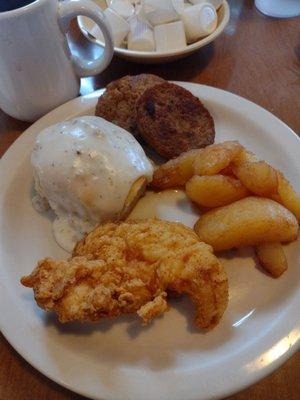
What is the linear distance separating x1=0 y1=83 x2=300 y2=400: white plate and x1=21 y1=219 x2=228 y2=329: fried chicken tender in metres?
0.08

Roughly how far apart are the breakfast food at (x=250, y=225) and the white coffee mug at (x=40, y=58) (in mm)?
727

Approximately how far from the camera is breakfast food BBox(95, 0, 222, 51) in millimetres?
1509

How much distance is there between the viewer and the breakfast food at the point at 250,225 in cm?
96

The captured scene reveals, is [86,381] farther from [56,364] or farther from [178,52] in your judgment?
[178,52]

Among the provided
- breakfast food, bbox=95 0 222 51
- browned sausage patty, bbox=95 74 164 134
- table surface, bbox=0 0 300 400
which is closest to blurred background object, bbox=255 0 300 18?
table surface, bbox=0 0 300 400

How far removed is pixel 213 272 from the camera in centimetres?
87

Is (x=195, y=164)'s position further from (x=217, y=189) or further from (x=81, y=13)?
(x=81, y=13)

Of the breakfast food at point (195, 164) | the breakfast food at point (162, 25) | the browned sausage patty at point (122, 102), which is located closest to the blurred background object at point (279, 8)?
the breakfast food at point (162, 25)

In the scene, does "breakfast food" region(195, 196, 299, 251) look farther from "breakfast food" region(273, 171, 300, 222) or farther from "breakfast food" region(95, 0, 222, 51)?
"breakfast food" region(95, 0, 222, 51)

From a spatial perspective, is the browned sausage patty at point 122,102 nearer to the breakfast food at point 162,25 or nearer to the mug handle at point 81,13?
the mug handle at point 81,13

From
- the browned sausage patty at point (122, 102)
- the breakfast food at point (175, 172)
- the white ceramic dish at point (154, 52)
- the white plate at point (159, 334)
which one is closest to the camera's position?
the white plate at point (159, 334)

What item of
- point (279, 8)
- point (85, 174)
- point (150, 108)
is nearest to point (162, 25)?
point (150, 108)

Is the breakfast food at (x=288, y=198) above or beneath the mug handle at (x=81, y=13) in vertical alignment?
beneath

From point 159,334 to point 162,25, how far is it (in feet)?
3.85
